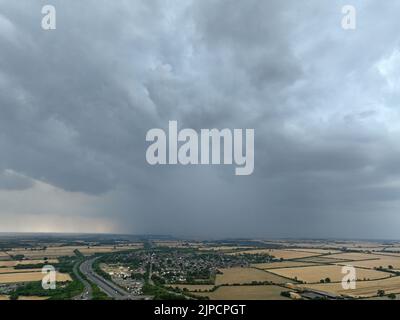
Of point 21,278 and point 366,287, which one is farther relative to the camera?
point 21,278

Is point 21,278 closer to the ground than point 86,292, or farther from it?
closer to the ground

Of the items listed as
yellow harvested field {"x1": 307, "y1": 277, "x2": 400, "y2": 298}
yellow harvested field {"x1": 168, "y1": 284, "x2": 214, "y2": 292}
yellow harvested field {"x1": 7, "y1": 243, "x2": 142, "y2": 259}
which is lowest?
yellow harvested field {"x1": 7, "y1": 243, "x2": 142, "y2": 259}

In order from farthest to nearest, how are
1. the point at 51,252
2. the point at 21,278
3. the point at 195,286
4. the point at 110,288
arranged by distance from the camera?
1. the point at 51,252
2. the point at 21,278
3. the point at 110,288
4. the point at 195,286

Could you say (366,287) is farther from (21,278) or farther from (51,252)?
(51,252)

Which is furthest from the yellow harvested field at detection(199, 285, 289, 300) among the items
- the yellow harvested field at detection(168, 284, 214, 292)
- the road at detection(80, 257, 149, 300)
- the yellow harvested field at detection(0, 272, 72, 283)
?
the yellow harvested field at detection(0, 272, 72, 283)

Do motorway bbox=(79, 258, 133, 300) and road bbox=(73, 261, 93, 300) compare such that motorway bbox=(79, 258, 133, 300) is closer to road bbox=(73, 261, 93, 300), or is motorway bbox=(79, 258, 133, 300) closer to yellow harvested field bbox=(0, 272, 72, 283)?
road bbox=(73, 261, 93, 300)

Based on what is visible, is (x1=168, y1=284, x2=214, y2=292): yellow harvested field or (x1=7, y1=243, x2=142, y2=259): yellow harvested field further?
(x1=7, y1=243, x2=142, y2=259): yellow harvested field

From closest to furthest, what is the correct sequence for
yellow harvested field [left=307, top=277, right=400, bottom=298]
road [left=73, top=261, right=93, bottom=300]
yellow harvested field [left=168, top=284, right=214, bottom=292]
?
1. yellow harvested field [left=307, top=277, right=400, bottom=298]
2. road [left=73, top=261, right=93, bottom=300]
3. yellow harvested field [left=168, top=284, right=214, bottom=292]

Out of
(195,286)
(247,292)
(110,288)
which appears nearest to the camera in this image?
(247,292)

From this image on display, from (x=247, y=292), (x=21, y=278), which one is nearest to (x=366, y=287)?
(x=247, y=292)
